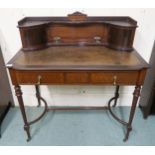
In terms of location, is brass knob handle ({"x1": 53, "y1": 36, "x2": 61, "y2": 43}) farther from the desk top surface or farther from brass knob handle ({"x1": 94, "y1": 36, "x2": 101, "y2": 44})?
brass knob handle ({"x1": 94, "y1": 36, "x2": 101, "y2": 44})

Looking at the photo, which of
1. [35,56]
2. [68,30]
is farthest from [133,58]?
[35,56]

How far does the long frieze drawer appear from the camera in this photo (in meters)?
1.32

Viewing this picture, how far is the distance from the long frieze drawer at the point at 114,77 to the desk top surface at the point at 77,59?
0.05 m

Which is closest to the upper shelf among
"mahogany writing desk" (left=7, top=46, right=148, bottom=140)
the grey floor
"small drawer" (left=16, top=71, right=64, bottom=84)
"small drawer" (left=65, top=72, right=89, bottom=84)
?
"mahogany writing desk" (left=7, top=46, right=148, bottom=140)

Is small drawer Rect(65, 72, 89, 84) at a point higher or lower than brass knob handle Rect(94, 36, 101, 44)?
lower

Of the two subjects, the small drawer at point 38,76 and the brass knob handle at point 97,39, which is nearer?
the small drawer at point 38,76

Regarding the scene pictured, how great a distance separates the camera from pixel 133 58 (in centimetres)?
143

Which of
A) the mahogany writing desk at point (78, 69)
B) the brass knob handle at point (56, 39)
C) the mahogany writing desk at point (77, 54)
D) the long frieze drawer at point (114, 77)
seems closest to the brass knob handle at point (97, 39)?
the mahogany writing desk at point (77, 54)

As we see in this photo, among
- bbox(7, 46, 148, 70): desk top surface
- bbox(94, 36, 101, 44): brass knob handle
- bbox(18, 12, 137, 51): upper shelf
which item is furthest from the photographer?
bbox(94, 36, 101, 44): brass knob handle

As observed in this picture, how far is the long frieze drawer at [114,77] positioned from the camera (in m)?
1.32

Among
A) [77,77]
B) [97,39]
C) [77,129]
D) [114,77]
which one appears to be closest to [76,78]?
[77,77]

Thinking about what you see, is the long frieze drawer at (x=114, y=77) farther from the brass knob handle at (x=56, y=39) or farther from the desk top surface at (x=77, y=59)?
the brass knob handle at (x=56, y=39)

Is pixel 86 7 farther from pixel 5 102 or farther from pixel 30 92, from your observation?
pixel 5 102

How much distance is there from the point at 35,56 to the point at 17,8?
556mm
